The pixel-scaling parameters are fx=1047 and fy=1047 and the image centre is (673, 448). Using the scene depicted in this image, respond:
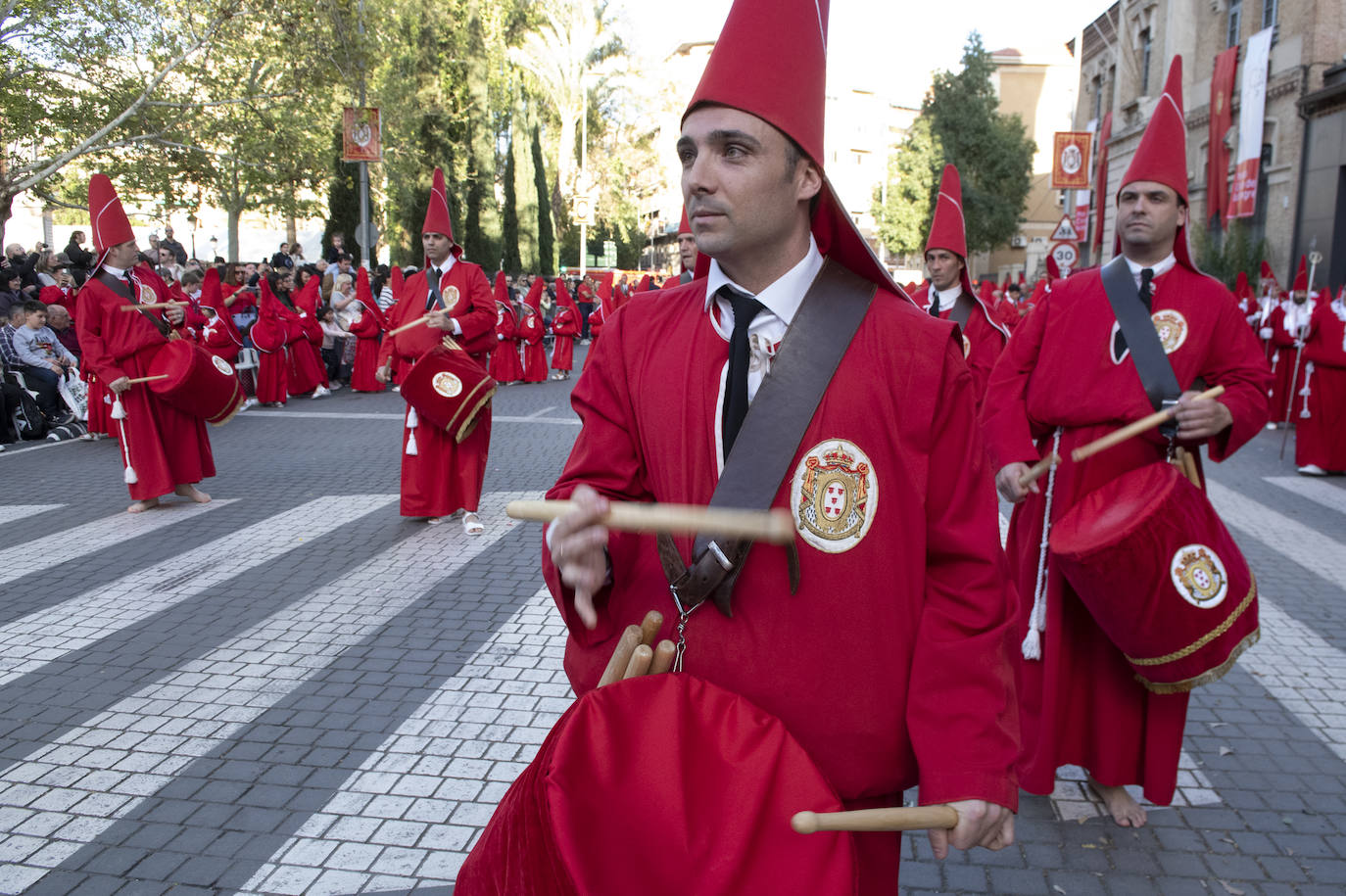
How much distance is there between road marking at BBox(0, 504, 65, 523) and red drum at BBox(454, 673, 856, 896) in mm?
8434

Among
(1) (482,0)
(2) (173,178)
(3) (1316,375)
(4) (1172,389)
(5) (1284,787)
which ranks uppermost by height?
(1) (482,0)

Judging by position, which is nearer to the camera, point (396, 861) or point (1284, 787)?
point (396, 861)

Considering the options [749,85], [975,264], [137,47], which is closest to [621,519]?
[749,85]

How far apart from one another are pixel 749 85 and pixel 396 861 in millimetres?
2690

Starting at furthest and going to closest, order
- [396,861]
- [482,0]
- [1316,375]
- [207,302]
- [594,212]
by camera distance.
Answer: [594,212] → [482,0] → [207,302] → [1316,375] → [396,861]

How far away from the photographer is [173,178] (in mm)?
30781

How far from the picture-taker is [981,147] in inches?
1793

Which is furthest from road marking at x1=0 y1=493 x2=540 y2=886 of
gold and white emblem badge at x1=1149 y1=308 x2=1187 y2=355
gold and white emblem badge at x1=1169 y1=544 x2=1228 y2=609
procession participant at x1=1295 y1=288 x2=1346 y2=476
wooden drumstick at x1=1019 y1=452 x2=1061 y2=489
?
procession participant at x1=1295 y1=288 x2=1346 y2=476

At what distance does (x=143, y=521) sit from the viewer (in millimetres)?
8312

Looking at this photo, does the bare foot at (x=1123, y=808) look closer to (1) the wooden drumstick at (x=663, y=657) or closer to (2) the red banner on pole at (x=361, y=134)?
(1) the wooden drumstick at (x=663, y=657)

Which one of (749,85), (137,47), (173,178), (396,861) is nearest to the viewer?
(749,85)

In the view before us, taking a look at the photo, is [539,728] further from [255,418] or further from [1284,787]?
[255,418]

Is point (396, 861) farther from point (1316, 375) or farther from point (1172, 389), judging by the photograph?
point (1316, 375)

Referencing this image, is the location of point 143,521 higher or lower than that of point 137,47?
lower
